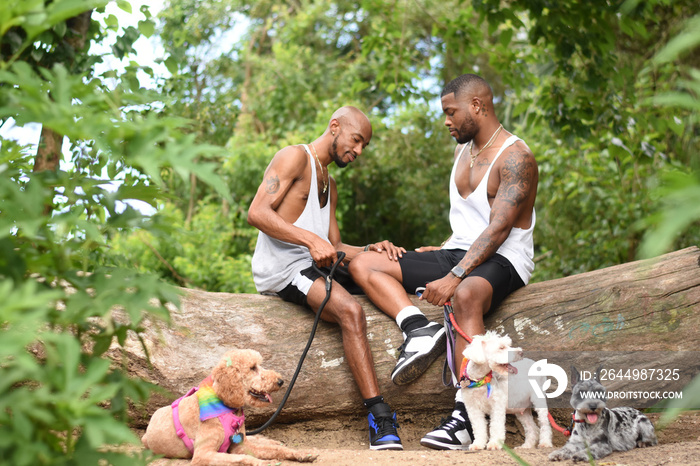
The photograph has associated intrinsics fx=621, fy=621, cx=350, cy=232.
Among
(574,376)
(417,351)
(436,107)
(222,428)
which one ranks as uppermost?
(436,107)

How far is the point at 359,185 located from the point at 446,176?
142 centimetres

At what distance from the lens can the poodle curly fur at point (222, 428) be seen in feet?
9.50

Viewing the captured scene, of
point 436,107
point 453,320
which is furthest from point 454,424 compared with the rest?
point 436,107

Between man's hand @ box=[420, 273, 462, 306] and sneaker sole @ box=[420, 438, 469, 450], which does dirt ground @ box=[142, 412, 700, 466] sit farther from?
man's hand @ box=[420, 273, 462, 306]

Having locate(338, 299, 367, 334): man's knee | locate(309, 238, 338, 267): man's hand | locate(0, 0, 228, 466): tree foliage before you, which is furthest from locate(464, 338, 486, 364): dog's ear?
locate(0, 0, 228, 466): tree foliage

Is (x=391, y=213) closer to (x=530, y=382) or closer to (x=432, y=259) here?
(x=432, y=259)

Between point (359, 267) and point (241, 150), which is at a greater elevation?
point (241, 150)

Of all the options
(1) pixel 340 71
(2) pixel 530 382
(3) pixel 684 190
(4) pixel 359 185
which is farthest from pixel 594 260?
(3) pixel 684 190

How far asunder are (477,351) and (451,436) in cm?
56

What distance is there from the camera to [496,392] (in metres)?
3.28

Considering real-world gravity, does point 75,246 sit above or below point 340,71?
below

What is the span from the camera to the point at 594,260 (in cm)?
773

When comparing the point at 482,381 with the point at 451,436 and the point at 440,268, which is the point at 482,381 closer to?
the point at 451,436

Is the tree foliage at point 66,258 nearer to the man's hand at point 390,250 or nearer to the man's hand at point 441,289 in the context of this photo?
the man's hand at point 441,289
